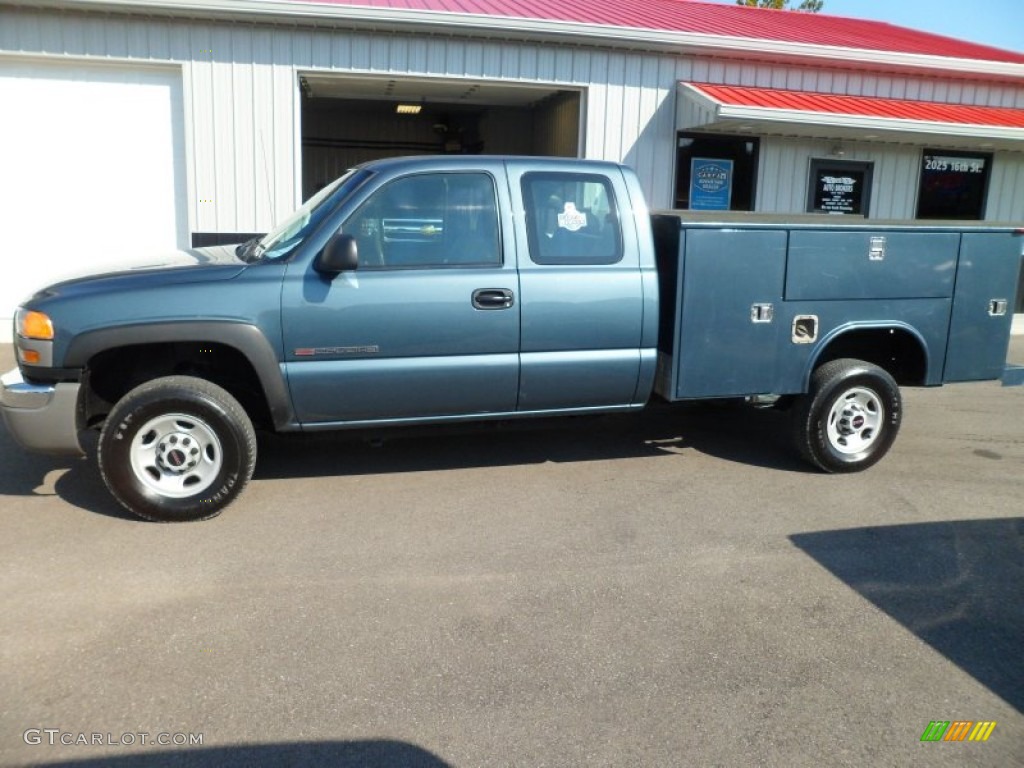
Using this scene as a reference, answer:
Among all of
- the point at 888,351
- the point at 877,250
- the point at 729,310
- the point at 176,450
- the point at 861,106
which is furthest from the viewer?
the point at 861,106

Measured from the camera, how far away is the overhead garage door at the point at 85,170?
10281 millimetres

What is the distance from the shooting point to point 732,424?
7562 millimetres

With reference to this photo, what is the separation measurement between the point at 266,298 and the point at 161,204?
664 cm

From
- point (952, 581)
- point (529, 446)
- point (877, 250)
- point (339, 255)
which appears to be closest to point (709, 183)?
point (877, 250)

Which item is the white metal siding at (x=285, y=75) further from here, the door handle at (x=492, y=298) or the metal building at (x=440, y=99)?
the door handle at (x=492, y=298)

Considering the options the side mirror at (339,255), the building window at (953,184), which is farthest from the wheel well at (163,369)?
the building window at (953,184)

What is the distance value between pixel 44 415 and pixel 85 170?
688cm

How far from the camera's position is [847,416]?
Result: 19.9 ft

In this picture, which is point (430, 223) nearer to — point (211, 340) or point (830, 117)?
point (211, 340)

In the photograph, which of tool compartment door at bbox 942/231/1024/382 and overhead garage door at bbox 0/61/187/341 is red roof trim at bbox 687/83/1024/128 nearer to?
tool compartment door at bbox 942/231/1024/382

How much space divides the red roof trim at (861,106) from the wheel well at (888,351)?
5.29 metres

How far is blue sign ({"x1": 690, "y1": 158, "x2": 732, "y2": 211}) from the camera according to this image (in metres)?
12.2

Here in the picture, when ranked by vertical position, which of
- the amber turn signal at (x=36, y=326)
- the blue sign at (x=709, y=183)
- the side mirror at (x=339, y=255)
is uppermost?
the blue sign at (x=709, y=183)

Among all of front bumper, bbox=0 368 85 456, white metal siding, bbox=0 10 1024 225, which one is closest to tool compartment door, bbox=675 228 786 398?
front bumper, bbox=0 368 85 456
